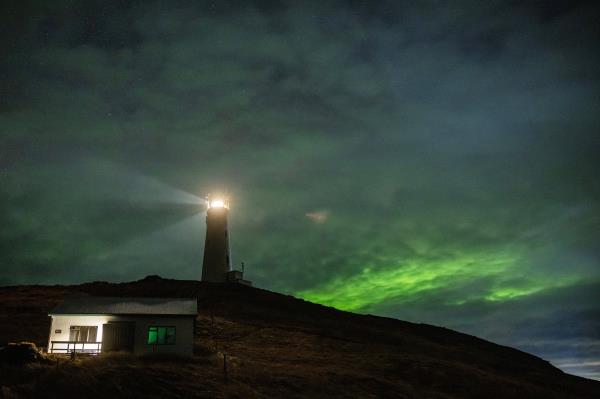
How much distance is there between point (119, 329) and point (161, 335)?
115 inches

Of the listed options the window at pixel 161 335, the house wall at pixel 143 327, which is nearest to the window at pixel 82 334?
the house wall at pixel 143 327

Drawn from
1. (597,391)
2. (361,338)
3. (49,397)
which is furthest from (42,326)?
(597,391)

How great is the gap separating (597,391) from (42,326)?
54.5 metres

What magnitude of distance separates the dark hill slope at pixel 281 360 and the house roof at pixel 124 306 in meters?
3.58

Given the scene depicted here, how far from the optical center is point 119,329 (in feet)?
109

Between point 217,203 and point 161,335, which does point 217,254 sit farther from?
point 161,335

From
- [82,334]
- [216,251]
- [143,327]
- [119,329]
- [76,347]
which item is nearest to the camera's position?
[76,347]

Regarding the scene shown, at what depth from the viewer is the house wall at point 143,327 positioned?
108 ft

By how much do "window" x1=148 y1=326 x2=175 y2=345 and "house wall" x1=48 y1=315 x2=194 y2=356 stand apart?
0.68ft

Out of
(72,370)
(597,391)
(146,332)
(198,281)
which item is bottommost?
(597,391)

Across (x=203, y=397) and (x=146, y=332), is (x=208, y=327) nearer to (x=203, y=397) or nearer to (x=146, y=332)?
(x=146, y=332)

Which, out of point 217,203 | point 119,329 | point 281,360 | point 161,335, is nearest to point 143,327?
point 161,335

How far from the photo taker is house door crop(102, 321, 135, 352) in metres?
32.8

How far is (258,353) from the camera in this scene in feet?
129
